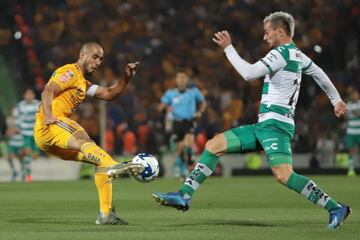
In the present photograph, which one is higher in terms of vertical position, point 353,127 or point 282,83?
point 282,83

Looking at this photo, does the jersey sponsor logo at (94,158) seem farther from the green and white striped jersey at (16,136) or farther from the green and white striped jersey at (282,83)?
the green and white striped jersey at (16,136)

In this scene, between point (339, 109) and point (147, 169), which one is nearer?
point (147, 169)

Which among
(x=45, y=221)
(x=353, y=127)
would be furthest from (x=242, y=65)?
(x=353, y=127)

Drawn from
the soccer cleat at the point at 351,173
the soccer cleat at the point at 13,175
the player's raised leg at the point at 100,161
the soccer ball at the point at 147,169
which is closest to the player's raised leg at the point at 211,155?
the soccer ball at the point at 147,169

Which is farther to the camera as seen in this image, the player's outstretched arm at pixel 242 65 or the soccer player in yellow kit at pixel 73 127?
the soccer player in yellow kit at pixel 73 127

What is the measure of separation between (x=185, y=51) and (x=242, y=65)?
1930cm

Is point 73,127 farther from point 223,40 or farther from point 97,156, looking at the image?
point 223,40

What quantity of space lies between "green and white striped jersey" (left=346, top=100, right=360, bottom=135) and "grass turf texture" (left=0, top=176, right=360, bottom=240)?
21.2 feet

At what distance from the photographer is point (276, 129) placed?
9.53 meters

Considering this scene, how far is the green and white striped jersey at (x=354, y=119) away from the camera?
2444cm

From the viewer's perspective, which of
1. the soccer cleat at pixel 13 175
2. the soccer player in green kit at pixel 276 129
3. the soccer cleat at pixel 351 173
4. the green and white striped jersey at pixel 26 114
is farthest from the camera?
the soccer cleat at pixel 13 175

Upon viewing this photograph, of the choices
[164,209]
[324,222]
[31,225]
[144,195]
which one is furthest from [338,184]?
[31,225]

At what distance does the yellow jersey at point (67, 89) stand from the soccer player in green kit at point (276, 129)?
4.89 feet

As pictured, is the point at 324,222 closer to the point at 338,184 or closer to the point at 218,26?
the point at 338,184
